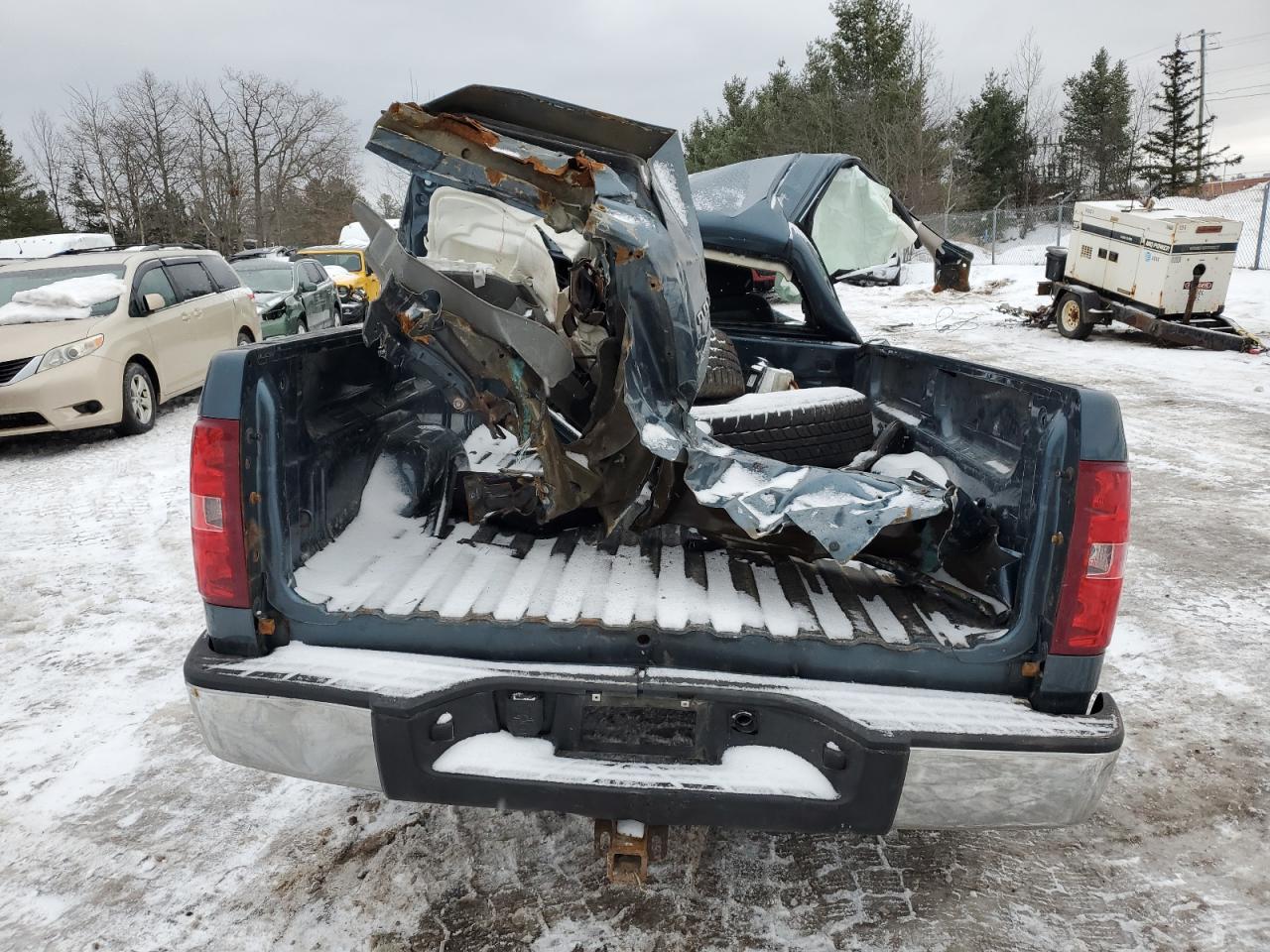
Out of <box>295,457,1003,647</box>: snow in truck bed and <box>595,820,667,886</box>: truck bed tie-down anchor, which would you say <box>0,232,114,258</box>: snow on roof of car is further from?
<box>595,820,667,886</box>: truck bed tie-down anchor

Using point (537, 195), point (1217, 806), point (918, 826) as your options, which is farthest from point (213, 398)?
point (1217, 806)

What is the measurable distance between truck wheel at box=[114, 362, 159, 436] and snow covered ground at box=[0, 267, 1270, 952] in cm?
407

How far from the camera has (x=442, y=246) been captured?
219 centimetres

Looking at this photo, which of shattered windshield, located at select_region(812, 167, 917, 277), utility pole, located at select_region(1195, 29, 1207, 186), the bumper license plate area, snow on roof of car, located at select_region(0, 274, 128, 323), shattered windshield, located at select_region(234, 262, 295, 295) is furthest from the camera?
utility pole, located at select_region(1195, 29, 1207, 186)

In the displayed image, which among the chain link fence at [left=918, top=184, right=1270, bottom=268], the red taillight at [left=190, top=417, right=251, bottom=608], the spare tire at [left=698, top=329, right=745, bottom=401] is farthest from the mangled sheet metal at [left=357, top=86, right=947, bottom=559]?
the chain link fence at [left=918, top=184, right=1270, bottom=268]

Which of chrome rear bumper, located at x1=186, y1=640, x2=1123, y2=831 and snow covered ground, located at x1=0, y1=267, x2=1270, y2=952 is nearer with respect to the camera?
chrome rear bumper, located at x1=186, y1=640, x2=1123, y2=831

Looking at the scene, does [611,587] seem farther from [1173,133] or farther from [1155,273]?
[1173,133]

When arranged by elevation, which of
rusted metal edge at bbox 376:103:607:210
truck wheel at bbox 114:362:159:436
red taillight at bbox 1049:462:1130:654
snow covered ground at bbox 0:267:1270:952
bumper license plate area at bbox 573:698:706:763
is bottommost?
snow covered ground at bbox 0:267:1270:952

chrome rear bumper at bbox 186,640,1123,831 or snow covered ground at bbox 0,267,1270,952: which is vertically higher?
chrome rear bumper at bbox 186,640,1123,831

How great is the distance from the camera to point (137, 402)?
772cm

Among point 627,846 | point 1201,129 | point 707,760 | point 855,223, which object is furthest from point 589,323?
point 1201,129

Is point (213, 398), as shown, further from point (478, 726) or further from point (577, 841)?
point (577, 841)

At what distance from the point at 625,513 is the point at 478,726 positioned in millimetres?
833

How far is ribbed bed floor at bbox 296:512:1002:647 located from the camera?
2078 millimetres
